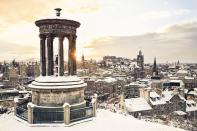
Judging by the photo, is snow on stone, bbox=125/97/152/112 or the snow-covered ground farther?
snow on stone, bbox=125/97/152/112

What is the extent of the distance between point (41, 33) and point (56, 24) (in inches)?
29.0

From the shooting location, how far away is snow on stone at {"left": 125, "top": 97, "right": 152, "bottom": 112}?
2415 inches

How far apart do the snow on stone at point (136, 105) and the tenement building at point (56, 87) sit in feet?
167

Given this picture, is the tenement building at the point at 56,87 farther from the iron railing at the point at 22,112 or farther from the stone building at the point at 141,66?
the stone building at the point at 141,66

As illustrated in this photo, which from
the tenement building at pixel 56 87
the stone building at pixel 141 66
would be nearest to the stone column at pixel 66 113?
the tenement building at pixel 56 87

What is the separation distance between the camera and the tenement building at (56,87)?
9930 mm

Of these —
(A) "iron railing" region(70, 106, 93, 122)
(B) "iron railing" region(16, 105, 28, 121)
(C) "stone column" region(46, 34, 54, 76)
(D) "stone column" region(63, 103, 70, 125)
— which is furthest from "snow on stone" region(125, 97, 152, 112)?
(D) "stone column" region(63, 103, 70, 125)

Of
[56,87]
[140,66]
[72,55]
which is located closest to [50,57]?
[72,55]

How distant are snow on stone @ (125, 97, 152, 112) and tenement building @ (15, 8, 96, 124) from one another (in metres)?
51.0

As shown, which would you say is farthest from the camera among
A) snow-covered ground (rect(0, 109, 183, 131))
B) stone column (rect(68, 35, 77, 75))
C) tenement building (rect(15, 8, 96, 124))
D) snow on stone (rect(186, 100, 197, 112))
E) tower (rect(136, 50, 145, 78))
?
tower (rect(136, 50, 145, 78))

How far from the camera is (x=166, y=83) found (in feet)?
A: 394

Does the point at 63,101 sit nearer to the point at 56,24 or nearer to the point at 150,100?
the point at 56,24

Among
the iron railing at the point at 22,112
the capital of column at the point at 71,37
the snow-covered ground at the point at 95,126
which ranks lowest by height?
the snow-covered ground at the point at 95,126

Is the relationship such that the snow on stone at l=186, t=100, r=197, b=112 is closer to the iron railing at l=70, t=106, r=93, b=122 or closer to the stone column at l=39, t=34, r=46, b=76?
the iron railing at l=70, t=106, r=93, b=122
